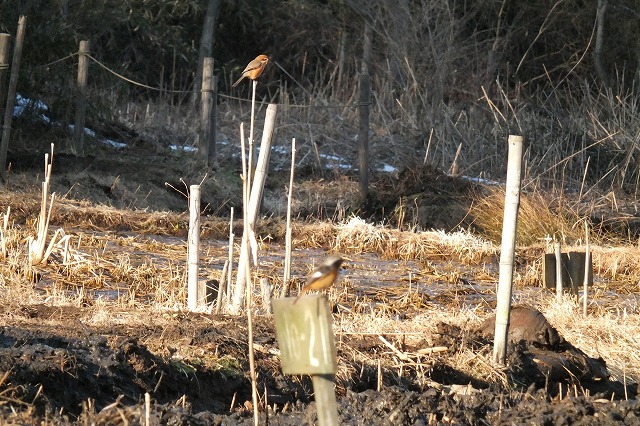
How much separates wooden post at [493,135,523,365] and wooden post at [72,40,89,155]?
906cm

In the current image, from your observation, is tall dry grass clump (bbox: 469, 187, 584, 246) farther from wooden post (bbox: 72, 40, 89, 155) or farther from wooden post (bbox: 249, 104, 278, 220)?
wooden post (bbox: 72, 40, 89, 155)

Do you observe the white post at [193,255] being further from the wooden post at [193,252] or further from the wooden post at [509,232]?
the wooden post at [509,232]

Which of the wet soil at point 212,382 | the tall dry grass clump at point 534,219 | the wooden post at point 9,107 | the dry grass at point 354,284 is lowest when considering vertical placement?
the wet soil at point 212,382

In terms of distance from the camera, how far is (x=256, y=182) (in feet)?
20.4

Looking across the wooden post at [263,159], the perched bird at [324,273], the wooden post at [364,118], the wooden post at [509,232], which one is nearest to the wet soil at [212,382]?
the wooden post at [509,232]

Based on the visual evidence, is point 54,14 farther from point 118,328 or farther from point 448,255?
point 118,328

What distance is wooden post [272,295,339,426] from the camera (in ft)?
9.24

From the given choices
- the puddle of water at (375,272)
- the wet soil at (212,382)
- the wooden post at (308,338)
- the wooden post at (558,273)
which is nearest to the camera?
the wooden post at (308,338)

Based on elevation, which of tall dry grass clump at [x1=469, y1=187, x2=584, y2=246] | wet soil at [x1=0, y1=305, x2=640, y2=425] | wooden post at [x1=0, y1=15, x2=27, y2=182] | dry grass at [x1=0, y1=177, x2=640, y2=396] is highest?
wooden post at [x1=0, y1=15, x2=27, y2=182]

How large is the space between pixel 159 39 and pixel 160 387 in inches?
720

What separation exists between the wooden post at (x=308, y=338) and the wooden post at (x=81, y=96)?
11.1m

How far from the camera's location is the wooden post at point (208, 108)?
13789mm

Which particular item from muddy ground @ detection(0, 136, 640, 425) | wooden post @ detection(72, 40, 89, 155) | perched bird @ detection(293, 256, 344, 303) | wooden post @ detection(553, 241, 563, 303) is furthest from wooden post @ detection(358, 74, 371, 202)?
perched bird @ detection(293, 256, 344, 303)

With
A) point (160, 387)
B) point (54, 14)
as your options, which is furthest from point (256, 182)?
point (54, 14)
